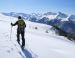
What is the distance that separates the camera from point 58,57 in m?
10.8

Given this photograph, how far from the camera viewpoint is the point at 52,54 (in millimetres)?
11242

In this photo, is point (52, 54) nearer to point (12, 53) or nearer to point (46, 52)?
point (46, 52)

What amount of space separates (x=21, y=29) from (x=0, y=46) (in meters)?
2.04

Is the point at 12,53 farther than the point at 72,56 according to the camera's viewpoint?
No

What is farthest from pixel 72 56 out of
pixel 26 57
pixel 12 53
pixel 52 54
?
pixel 12 53

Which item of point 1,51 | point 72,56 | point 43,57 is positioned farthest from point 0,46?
point 72,56

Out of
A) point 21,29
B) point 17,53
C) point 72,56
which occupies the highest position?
point 21,29

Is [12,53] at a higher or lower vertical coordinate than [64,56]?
higher

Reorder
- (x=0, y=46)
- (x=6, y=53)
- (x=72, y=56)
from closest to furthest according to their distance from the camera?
(x=6, y=53) → (x=0, y=46) → (x=72, y=56)

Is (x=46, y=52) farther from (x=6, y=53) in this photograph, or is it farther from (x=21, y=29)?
(x=6, y=53)

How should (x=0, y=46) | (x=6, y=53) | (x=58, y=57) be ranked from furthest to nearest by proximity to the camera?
(x=58, y=57)
(x=0, y=46)
(x=6, y=53)

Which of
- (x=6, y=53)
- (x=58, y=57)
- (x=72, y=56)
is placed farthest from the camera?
(x=72, y=56)

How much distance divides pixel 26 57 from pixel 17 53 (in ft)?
1.79

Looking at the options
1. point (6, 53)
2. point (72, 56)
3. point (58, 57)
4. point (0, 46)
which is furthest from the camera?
point (72, 56)
